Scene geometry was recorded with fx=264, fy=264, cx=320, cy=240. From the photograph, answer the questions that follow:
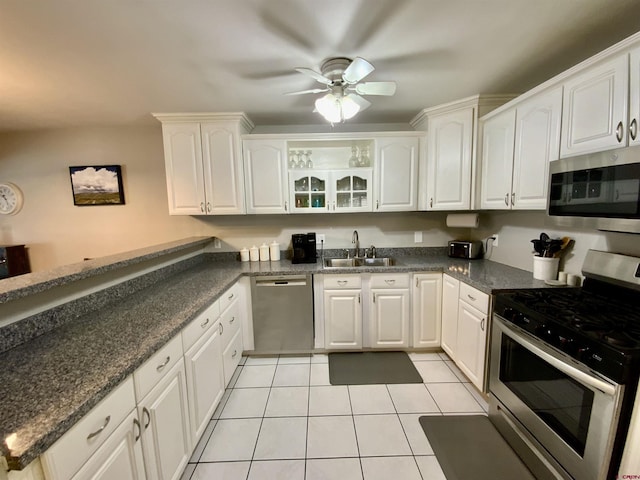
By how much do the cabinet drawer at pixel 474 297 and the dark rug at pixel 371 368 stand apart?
0.81 meters

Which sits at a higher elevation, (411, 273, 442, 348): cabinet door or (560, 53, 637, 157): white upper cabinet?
(560, 53, 637, 157): white upper cabinet

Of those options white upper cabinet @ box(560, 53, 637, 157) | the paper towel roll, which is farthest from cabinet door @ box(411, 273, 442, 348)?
white upper cabinet @ box(560, 53, 637, 157)

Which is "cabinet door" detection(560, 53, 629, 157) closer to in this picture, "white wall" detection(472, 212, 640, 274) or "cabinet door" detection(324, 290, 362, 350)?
"white wall" detection(472, 212, 640, 274)

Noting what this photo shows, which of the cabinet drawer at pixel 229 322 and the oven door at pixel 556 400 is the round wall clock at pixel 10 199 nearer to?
the cabinet drawer at pixel 229 322

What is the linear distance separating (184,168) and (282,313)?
68.1 inches

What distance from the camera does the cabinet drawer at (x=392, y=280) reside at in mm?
2537

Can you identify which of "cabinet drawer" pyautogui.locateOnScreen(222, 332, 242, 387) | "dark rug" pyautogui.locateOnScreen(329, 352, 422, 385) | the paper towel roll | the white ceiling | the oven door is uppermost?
the white ceiling

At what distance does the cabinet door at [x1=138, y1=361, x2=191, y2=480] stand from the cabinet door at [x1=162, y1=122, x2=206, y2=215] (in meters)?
1.72

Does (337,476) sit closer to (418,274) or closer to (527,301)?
(527,301)

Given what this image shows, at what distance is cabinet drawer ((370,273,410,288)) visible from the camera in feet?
8.32

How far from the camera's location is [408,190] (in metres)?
2.72

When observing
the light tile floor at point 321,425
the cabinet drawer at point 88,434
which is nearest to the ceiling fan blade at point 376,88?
the cabinet drawer at point 88,434

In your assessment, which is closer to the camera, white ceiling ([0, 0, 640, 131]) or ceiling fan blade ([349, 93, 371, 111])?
white ceiling ([0, 0, 640, 131])

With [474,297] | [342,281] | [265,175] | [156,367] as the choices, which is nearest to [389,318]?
[342,281]
